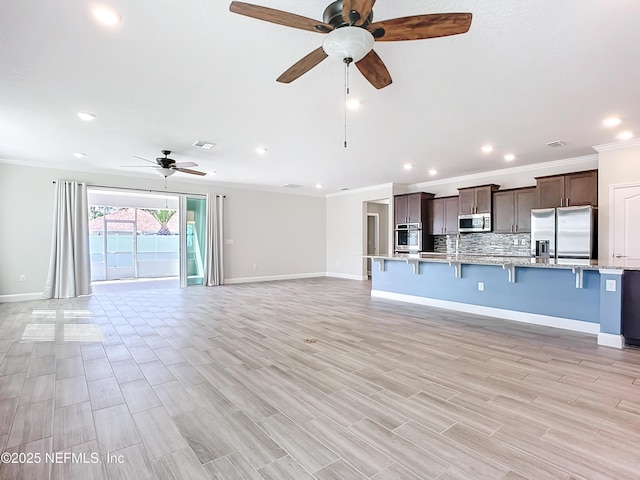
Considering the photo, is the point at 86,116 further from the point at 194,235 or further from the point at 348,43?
the point at 194,235

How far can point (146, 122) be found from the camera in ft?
13.7

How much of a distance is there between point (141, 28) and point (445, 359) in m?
3.84

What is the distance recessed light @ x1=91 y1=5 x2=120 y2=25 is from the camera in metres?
2.11

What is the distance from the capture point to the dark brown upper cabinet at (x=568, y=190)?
5457 millimetres

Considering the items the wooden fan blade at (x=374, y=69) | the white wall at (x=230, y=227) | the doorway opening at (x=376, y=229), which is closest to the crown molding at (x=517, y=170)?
the doorway opening at (x=376, y=229)

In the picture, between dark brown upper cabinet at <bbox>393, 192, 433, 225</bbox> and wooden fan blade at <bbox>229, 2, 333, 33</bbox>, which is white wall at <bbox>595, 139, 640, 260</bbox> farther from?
wooden fan blade at <bbox>229, 2, 333, 33</bbox>

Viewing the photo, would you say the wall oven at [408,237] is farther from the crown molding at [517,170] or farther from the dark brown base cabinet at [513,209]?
the dark brown base cabinet at [513,209]

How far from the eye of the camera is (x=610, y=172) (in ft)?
16.6

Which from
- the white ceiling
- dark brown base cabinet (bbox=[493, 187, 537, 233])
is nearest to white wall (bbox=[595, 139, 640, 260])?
the white ceiling

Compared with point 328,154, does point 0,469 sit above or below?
below

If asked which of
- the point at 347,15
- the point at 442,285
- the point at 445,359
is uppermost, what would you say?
the point at 347,15

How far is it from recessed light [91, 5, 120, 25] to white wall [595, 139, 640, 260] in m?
6.54

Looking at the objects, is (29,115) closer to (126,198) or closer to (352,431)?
(352,431)

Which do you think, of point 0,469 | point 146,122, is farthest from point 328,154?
point 0,469
